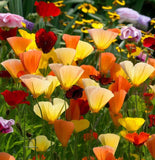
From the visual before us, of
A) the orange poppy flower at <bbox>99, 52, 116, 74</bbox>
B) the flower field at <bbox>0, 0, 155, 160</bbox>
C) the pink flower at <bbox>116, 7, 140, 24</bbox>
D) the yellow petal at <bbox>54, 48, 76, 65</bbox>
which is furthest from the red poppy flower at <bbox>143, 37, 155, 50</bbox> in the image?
the pink flower at <bbox>116, 7, 140, 24</bbox>

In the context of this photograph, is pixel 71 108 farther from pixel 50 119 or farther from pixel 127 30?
pixel 127 30

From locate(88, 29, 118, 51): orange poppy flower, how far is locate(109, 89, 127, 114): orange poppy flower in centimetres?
24

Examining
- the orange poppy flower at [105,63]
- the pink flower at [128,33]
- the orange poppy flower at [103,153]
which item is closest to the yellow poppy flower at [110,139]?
the orange poppy flower at [103,153]

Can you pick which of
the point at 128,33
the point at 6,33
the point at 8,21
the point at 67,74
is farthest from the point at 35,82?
the point at 128,33

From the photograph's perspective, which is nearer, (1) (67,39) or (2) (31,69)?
(2) (31,69)

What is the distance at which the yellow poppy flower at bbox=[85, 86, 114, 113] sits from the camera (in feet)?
2.91

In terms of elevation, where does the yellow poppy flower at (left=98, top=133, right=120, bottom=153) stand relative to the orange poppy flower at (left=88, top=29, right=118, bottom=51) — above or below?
below

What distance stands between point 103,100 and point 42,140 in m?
0.18

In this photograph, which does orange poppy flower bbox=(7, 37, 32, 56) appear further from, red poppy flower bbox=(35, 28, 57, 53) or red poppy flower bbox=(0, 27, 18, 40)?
red poppy flower bbox=(0, 27, 18, 40)

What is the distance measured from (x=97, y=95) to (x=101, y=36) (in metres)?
0.39

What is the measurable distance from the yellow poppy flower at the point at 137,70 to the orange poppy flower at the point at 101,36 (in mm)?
149

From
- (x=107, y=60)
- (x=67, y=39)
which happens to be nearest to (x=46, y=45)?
(x=67, y=39)

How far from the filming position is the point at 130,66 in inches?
44.1

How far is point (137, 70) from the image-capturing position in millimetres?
1114
